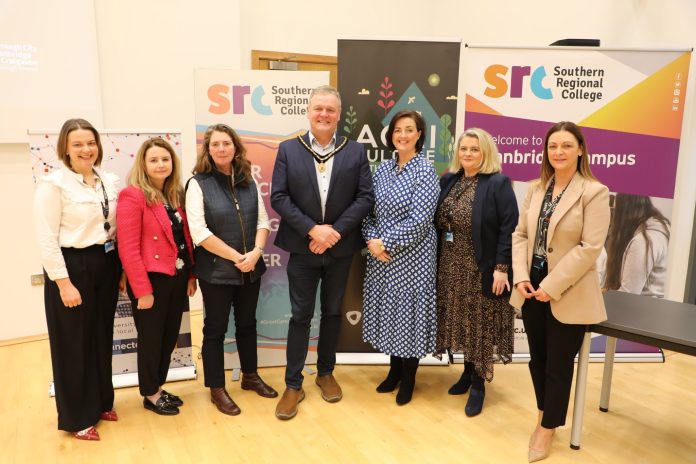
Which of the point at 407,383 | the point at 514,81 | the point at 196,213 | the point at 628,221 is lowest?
the point at 407,383

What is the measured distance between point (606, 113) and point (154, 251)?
9.77 ft

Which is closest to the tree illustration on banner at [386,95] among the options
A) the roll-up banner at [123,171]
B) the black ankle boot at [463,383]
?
the roll-up banner at [123,171]

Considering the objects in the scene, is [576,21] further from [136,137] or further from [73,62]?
[73,62]

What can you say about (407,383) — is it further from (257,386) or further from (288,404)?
(257,386)

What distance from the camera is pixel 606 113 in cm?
340

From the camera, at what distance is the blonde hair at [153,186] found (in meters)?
2.57

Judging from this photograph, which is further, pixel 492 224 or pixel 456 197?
pixel 456 197

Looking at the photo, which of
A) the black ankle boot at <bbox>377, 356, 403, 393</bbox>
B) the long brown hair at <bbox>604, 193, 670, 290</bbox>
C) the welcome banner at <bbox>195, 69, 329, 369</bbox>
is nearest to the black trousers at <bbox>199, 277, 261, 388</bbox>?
the welcome banner at <bbox>195, 69, 329, 369</bbox>

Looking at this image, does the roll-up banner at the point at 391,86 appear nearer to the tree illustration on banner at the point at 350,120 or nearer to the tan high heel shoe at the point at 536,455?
the tree illustration on banner at the point at 350,120

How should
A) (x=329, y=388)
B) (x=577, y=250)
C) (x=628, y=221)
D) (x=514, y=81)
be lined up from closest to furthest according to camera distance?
(x=577, y=250) < (x=329, y=388) < (x=514, y=81) < (x=628, y=221)

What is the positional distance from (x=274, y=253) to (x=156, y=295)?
88 cm

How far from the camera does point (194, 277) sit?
2848 millimetres

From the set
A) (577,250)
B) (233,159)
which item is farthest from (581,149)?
(233,159)

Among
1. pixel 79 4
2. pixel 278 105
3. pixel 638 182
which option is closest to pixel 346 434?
pixel 278 105
